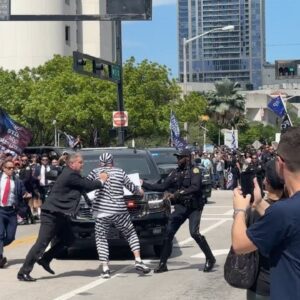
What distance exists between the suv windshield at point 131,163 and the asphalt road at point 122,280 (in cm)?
136

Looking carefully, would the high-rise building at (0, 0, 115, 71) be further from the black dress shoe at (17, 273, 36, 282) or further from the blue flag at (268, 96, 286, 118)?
the black dress shoe at (17, 273, 36, 282)

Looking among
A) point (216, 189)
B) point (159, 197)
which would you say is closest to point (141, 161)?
point (159, 197)

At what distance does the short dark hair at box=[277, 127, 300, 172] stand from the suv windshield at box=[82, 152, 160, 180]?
10.2 meters

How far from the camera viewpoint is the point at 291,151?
12.4 ft

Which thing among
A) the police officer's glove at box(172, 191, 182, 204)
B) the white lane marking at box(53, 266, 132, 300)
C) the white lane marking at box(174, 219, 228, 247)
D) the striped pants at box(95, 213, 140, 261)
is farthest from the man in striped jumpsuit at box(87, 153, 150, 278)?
the white lane marking at box(174, 219, 228, 247)

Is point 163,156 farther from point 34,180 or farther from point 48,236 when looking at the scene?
point 48,236

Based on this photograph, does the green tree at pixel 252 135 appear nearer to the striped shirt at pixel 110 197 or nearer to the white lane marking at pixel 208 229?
the white lane marking at pixel 208 229

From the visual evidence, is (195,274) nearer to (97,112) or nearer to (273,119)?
(97,112)

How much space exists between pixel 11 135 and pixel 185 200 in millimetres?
12047

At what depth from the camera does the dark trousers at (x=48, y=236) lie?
11.2 metres

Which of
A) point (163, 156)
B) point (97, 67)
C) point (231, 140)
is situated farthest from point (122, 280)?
point (231, 140)

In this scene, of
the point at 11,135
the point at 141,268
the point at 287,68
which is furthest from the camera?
the point at 287,68

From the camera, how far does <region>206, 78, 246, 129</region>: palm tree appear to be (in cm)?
8581

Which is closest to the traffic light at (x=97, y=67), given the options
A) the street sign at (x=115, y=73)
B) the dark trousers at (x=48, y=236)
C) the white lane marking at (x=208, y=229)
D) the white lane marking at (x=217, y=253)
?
the street sign at (x=115, y=73)
